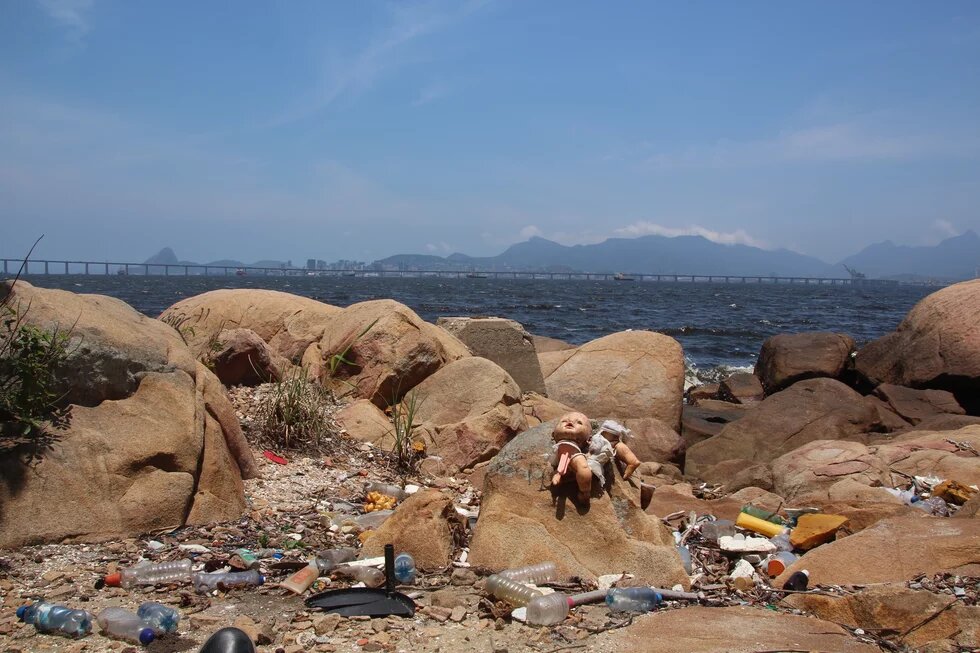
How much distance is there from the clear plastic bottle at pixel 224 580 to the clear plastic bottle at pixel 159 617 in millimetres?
420

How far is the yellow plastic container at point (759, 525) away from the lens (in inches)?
211

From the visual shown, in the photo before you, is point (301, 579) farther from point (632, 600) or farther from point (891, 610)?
point (891, 610)

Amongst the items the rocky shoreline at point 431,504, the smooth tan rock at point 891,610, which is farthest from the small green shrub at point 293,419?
the smooth tan rock at point 891,610

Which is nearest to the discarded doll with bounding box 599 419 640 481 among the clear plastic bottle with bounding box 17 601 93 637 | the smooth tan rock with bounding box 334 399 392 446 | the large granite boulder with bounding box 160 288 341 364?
the clear plastic bottle with bounding box 17 601 93 637

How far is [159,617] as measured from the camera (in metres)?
3.60

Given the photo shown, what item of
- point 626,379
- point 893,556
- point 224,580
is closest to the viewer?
point 224,580

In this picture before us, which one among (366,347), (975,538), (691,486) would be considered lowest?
(691,486)

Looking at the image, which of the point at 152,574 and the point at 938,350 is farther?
the point at 938,350

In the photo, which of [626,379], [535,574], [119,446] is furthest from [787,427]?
[119,446]

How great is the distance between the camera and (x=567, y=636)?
3.66 metres

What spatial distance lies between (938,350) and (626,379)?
5.33m

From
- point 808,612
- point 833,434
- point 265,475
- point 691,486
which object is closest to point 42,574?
point 265,475

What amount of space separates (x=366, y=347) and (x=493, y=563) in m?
4.30

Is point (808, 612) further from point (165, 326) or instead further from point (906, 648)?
point (165, 326)
